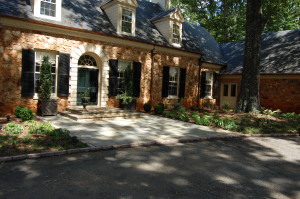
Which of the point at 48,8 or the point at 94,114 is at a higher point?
the point at 48,8

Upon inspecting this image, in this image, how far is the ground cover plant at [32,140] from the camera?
18.5 feet

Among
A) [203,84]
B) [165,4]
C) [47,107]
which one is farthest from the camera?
[165,4]

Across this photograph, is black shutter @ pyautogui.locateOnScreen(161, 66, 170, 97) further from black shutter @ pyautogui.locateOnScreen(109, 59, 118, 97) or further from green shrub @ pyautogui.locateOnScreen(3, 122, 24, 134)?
green shrub @ pyautogui.locateOnScreen(3, 122, 24, 134)

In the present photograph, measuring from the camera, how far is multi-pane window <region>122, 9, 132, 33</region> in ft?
46.0

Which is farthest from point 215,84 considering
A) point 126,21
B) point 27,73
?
point 27,73

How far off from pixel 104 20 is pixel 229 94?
11161mm

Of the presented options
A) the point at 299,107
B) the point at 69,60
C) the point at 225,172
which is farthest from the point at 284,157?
the point at 299,107

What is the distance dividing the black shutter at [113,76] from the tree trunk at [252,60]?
22.9 feet

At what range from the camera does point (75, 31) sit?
38.4 ft

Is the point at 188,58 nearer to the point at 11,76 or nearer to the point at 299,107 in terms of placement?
the point at 299,107

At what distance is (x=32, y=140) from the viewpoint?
6391mm

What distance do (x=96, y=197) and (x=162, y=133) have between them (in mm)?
5018

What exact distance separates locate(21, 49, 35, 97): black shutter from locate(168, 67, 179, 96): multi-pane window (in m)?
8.44

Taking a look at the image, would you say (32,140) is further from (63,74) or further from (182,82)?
(182,82)
